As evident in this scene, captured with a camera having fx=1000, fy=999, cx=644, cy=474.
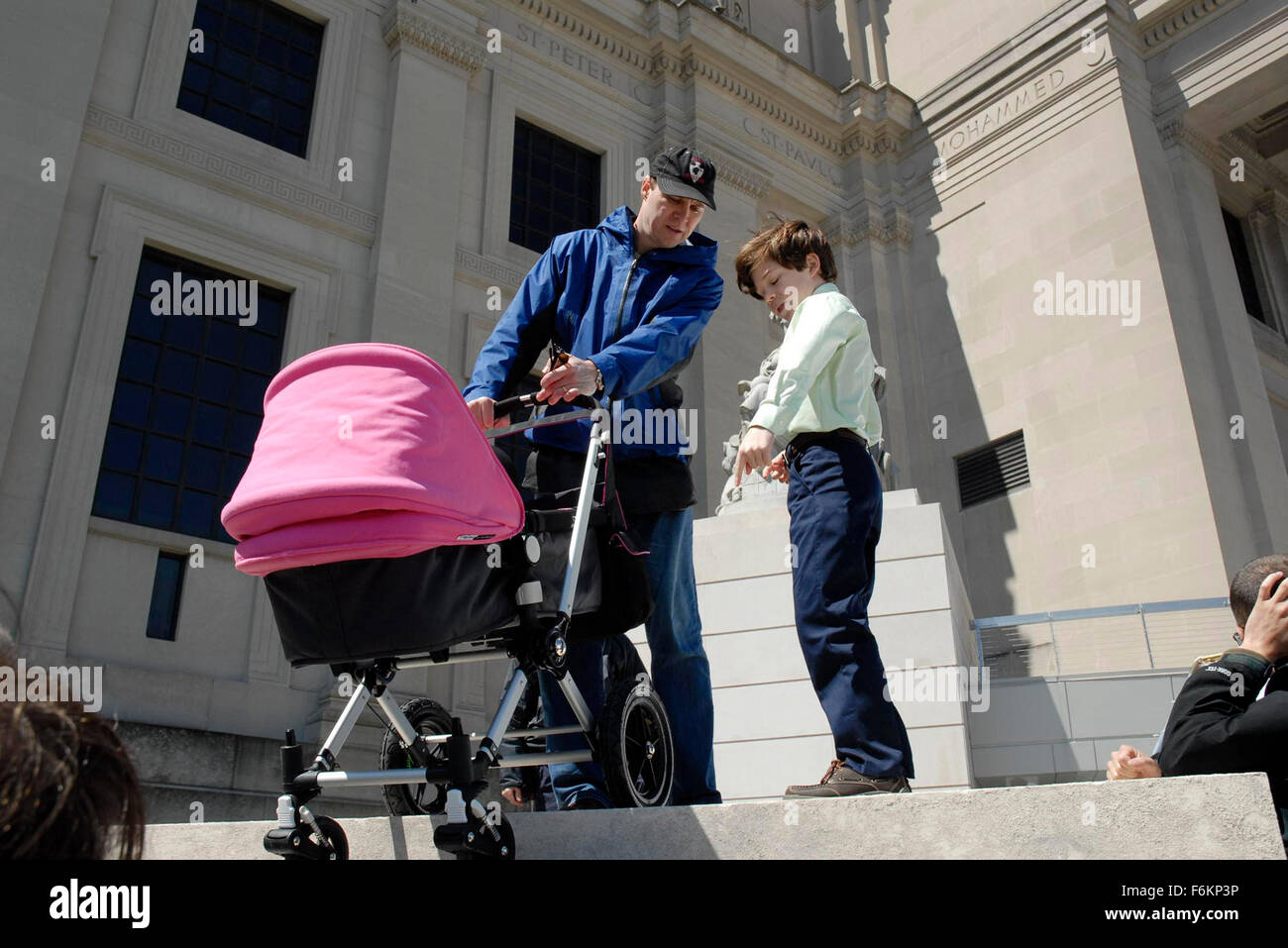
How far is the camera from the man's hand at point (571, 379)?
10.5 ft

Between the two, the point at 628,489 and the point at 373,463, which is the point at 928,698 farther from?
the point at 373,463

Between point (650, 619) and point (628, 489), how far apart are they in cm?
47

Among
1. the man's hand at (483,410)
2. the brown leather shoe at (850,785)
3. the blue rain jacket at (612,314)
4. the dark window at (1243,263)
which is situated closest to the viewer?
the brown leather shoe at (850,785)

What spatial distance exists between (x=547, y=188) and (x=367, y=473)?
14671mm

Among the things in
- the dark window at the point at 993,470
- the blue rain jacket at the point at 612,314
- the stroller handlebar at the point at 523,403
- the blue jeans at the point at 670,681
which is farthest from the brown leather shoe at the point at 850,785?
the dark window at the point at 993,470

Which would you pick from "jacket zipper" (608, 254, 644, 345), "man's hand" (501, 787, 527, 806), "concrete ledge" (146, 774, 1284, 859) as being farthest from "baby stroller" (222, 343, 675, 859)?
"man's hand" (501, 787, 527, 806)

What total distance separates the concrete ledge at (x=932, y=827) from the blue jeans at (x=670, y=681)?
685mm

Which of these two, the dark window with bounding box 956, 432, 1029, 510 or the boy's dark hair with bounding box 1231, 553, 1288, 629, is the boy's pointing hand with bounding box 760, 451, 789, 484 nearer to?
the boy's dark hair with bounding box 1231, 553, 1288, 629

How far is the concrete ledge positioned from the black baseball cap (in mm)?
2264

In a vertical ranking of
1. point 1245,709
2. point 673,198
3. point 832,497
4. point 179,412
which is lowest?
point 1245,709

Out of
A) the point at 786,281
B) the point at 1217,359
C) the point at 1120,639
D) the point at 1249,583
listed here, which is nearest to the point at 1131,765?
the point at 1249,583

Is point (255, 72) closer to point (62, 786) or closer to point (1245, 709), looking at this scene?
point (1245, 709)

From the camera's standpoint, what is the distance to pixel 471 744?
2.98 m

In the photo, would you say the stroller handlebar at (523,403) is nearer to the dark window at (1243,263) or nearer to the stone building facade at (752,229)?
the stone building facade at (752,229)
